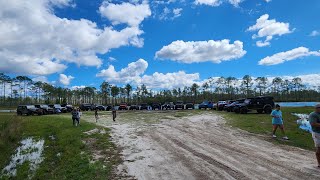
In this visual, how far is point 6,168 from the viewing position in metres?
12.9

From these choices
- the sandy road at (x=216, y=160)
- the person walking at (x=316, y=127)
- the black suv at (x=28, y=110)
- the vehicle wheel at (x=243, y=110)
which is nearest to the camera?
the sandy road at (x=216, y=160)

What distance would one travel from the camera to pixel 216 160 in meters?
10.8

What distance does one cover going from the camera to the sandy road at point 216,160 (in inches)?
350

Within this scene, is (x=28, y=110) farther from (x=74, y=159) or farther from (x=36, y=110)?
(x=74, y=159)

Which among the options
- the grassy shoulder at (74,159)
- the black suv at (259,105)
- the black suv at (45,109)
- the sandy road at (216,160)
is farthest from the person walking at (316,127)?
the black suv at (45,109)

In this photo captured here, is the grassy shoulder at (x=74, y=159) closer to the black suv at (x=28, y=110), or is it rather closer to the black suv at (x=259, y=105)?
the black suv at (x=259, y=105)

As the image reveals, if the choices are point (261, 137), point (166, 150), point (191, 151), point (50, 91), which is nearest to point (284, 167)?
point (191, 151)

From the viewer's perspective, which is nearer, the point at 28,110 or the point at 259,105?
the point at 259,105

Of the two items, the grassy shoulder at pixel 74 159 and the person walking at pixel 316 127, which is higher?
the person walking at pixel 316 127

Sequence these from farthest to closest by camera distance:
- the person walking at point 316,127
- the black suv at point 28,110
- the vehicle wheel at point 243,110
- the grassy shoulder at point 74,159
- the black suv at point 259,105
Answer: the black suv at point 28,110
the vehicle wheel at point 243,110
the black suv at point 259,105
the grassy shoulder at point 74,159
the person walking at point 316,127

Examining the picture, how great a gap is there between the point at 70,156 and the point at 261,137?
9.88m

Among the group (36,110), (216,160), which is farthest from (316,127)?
(36,110)

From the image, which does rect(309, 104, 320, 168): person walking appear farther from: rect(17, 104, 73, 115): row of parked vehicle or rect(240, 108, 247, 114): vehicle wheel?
rect(17, 104, 73, 115): row of parked vehicle

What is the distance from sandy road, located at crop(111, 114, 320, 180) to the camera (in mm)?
8898
